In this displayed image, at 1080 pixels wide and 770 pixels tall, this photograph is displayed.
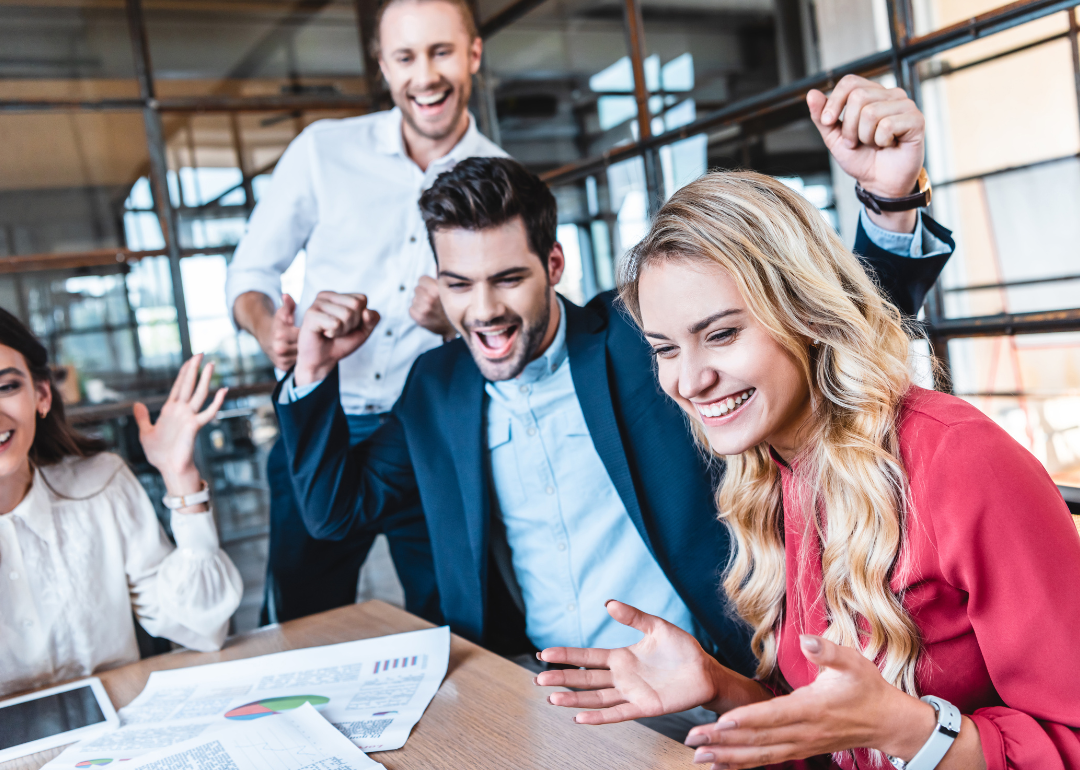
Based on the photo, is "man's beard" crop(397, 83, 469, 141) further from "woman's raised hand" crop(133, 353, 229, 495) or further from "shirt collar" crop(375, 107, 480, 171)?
"woman's raised hand" crop(133, 353, 229, 495)

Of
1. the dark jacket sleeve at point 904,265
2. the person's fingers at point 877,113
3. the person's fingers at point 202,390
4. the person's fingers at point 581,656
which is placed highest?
the person's fingers at point 877,113

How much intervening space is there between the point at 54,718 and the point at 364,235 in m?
1.33

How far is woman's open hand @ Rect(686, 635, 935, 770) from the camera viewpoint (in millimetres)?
774

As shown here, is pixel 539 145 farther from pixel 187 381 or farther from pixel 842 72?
pixel 187 381

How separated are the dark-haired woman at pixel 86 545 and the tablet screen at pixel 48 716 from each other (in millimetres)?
192

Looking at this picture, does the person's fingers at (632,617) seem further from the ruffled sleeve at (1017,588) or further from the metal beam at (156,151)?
the metal beam at (156,151)

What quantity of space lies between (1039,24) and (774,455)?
2.97 ft

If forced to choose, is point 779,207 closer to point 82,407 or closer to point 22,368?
point 22,368

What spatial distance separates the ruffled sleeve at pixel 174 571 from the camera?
1659 mm

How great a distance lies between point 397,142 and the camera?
2262mm

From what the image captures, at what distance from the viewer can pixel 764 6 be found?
233 cm

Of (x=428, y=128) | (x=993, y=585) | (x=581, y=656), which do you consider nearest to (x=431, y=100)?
(x=428, y=128)

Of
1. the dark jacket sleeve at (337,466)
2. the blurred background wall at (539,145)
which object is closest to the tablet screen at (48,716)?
the dark jacket sleeve at (337,466)

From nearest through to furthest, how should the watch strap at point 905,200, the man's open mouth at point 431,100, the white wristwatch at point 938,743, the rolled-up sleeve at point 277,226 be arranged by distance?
the white wristwatch at point 938,743 < the watch strap at point 905,200 < the man's open mouth at point 431,100 < the rolled-up sleeve at point 277,226
